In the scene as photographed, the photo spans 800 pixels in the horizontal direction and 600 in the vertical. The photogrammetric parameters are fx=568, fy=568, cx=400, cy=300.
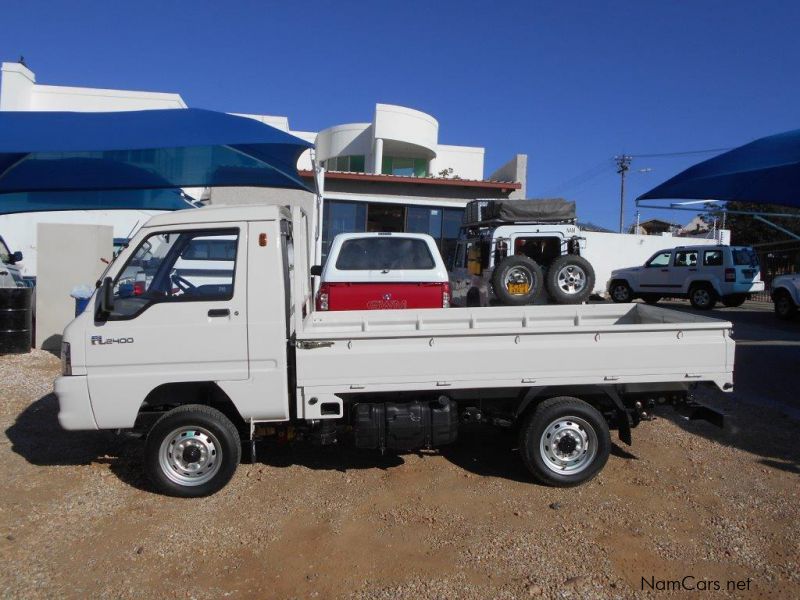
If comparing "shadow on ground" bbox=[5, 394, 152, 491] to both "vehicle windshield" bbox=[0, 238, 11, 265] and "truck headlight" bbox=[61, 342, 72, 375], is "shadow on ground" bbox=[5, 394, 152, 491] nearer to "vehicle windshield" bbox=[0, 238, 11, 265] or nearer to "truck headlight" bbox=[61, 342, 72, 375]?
"truck headlight" bbox=[61, 342, 72, 375]

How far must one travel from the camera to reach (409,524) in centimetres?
399

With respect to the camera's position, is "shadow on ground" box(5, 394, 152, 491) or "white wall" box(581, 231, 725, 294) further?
"white wall" box(581, 231, 725, 294)

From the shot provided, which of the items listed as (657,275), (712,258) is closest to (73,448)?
(712,258)

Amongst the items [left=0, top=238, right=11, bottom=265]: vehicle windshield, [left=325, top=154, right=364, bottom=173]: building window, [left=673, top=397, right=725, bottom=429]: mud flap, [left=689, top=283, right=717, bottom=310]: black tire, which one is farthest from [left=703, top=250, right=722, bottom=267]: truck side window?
[left=0, top=238, right=11, bottom=265]: vehicle windshield

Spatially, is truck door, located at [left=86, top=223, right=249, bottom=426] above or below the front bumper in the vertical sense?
above

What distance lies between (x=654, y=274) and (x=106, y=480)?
1683 cm

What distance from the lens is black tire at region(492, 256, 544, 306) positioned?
10805mm

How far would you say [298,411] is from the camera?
4.33 metres

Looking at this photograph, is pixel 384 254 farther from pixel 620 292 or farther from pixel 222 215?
pixel 620 292

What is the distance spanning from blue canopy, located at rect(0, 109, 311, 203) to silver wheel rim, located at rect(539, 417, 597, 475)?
4.35 metres

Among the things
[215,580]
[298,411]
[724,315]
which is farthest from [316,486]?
[724,315]

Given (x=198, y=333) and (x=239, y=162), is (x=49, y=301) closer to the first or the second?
(x=239, y=162)

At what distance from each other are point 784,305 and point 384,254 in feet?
39.6

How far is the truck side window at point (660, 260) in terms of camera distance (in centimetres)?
1769
